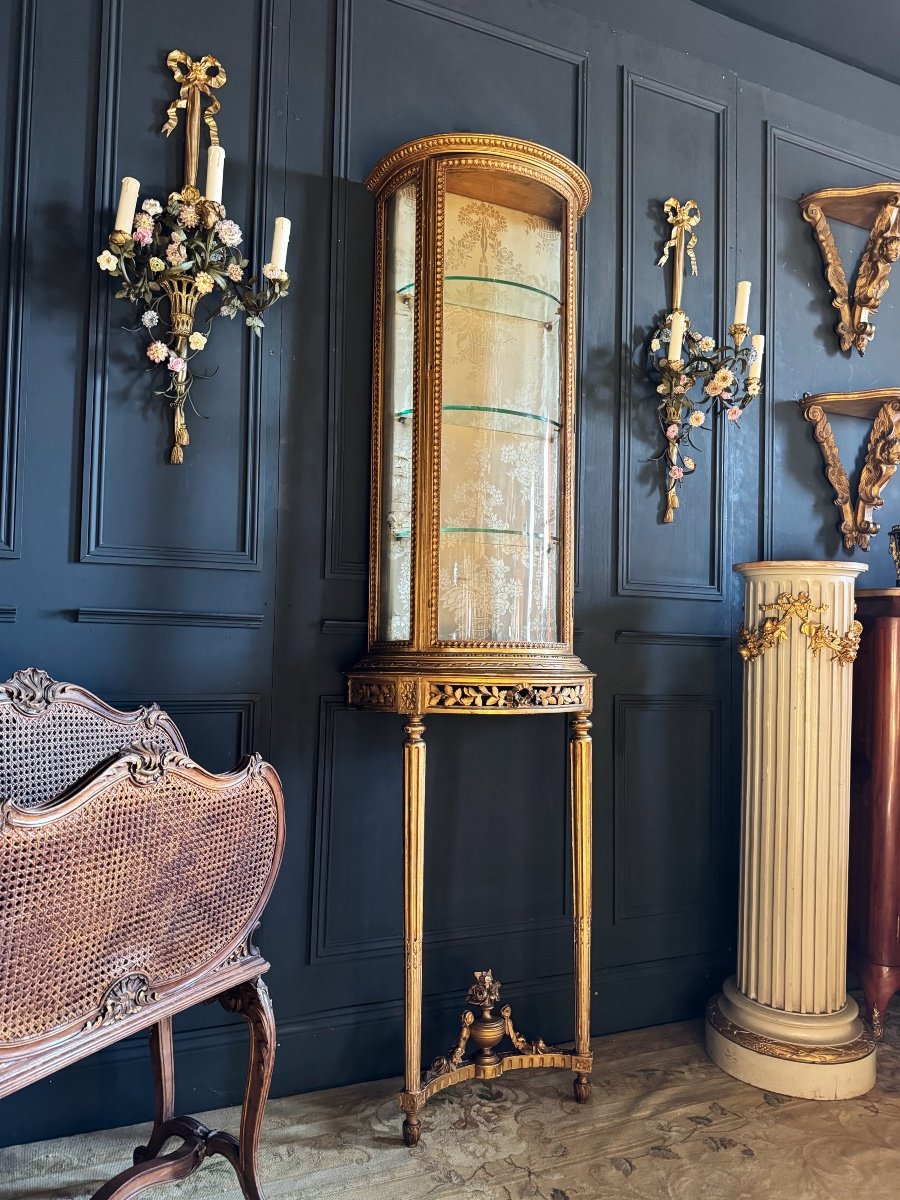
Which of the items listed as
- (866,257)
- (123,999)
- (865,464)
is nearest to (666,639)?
(865,464)

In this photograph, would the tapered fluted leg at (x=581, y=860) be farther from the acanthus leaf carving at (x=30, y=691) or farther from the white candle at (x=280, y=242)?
the white candle at (x=280, y=242)

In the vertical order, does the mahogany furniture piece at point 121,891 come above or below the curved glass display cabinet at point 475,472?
below

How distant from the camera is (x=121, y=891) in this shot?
127 centimetres

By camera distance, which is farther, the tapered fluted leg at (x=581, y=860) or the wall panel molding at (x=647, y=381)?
the wall panel molding at (x=647, y=381)

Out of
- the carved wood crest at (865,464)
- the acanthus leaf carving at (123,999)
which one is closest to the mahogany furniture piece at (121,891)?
the acanthus leaf carving at (123,999)

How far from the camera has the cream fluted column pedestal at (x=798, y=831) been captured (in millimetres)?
2355

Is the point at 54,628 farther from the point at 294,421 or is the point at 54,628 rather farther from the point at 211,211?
the point at 211,211

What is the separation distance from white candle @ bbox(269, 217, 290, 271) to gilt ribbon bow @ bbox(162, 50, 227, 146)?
0.30m

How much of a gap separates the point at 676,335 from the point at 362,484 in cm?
108

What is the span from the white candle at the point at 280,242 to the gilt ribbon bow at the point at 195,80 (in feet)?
0.98

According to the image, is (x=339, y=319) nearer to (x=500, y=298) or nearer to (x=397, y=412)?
(x=397, y=412)

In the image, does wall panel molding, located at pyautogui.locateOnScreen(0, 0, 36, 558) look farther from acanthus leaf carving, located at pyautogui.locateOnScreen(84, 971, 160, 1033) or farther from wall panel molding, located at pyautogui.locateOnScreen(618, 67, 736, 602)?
wall panel molding, located at pyautogui.locateOnScreen(618, 67, 736, 602)

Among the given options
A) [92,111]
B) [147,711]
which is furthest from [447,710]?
[92,111]

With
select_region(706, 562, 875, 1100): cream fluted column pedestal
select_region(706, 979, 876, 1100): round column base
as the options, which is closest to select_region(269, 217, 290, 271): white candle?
select_region(706, 562, 875, 1100): cream fluted column pedestal
